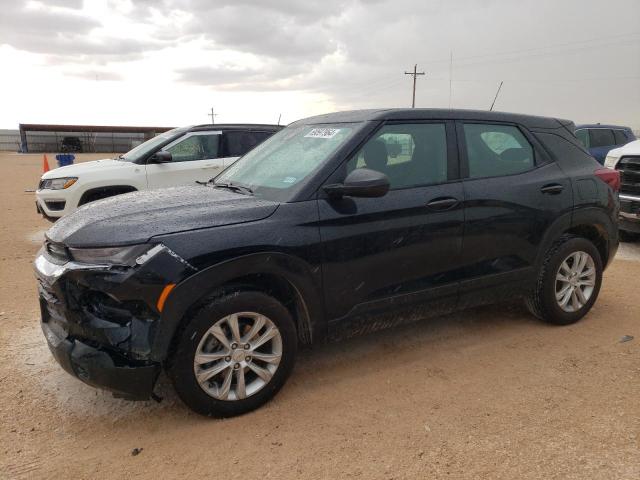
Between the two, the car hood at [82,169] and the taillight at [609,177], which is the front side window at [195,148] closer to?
the car hood at [82,169]

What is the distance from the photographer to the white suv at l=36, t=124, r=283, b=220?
7.28m

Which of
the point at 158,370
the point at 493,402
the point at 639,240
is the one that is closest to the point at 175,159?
the point at 158,370

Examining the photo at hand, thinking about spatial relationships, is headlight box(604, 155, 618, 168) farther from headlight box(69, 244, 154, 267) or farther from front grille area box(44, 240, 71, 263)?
front grille area box(44, 240, 71, 263)

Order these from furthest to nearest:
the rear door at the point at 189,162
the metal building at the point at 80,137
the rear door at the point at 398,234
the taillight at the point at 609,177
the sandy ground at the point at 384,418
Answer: the metal building at the point at 80,137, the rear door at the point at 189,162, the taillight at the point at 609,177, the rear door at the point at 398,234, the sandy ground at the point at 384,418

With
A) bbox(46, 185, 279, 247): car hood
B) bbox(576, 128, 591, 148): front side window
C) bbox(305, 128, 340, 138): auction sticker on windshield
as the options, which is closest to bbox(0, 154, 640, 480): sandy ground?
bbox(46, 185, 279, 247): car hood

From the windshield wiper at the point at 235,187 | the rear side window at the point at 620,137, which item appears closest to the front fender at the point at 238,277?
the windshield wiper at the point at 235,187

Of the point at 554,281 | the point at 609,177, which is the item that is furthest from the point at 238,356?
the point at 609,177

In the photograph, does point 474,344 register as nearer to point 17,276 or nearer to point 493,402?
point 493,402

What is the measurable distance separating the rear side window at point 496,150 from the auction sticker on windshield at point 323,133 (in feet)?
3.39

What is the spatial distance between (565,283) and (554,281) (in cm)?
17

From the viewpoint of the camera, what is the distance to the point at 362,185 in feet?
10.2

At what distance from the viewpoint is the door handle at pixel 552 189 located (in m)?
4.12

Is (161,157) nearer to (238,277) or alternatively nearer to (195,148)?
(195,148)

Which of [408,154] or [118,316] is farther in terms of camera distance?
[408,154]
